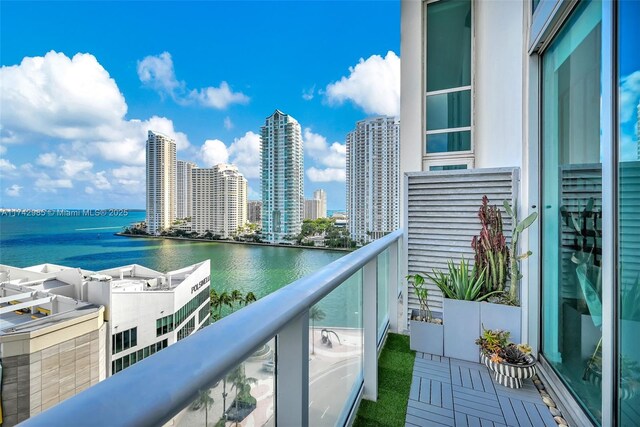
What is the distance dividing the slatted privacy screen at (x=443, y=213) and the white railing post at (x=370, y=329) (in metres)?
1.01

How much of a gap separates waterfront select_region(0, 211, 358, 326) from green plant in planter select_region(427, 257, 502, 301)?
8.15 m

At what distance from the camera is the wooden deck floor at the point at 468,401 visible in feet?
5.72

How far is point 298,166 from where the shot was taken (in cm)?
1538

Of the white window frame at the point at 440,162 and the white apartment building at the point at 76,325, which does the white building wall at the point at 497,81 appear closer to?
the white window frame at the point at 440,162

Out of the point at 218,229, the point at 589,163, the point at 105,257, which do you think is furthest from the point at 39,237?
the point at 589,163

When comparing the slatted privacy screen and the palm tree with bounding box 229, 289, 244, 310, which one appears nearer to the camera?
the slatted privacy screen

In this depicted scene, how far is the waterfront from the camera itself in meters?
12.4

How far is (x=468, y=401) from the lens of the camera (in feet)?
6.29

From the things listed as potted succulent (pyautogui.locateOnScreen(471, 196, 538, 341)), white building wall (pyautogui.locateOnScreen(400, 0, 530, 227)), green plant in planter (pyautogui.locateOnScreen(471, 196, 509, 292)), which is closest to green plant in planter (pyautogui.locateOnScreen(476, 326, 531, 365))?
potted succulent (pyautogui.locateOnScreen(471, 196, 538, 341))

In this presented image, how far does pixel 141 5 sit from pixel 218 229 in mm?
20391

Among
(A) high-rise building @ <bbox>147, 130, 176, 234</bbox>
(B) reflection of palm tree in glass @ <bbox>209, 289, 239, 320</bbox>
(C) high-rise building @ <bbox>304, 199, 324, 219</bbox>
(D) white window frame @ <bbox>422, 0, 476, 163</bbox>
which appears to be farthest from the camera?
(C) high-rise building @ <bbox>304, 199, 324, 219</bbox>

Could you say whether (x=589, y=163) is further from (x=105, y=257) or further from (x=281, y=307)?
(x=105, y=257)

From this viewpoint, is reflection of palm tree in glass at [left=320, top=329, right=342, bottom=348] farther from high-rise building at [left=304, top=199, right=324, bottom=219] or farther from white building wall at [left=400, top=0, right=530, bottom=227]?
high-rise building at [left=304, top=199, right=324, bottom=219]

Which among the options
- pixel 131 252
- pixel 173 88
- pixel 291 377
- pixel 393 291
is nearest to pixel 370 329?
pixel 393 291
